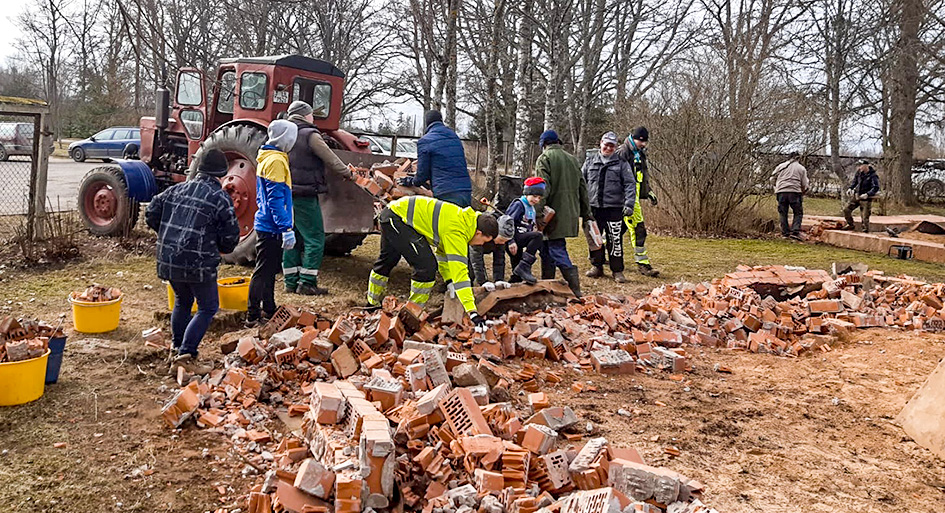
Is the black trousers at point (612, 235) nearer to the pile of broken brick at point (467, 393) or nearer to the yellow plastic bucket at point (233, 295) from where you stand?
the pile of broken brick at point (467, 393)

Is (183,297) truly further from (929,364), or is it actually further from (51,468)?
(929,364)

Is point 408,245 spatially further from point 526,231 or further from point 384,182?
point 526,231

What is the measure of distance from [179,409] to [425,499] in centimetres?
166

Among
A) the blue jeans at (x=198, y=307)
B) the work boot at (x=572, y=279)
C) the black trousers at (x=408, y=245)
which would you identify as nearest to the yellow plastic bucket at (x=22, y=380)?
the blue jeans at (x=198, y=307)

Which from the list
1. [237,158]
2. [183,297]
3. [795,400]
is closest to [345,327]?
[183,297]

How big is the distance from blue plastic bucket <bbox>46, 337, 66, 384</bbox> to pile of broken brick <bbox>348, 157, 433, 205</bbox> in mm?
3544

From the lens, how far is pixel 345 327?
5.23 meters

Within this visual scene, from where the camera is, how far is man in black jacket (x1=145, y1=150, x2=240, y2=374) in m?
4.84

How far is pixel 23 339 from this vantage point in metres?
4.38

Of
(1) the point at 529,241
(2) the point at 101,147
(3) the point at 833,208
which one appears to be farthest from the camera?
(2) the point at 101,147

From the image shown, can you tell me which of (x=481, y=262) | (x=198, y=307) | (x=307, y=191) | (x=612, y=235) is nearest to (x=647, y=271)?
(x=612, y=235)

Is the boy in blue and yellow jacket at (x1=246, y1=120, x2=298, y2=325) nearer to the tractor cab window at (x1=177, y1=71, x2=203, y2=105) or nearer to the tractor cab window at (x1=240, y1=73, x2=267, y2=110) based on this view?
the tractor cab window at (x1=240, y1=73, x2=267, y2=110)

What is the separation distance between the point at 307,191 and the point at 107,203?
12.9 feet

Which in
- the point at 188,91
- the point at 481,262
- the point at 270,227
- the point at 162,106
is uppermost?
the point at 188,91
